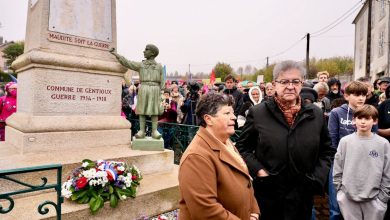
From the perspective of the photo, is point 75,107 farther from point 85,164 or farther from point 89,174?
point 89,174

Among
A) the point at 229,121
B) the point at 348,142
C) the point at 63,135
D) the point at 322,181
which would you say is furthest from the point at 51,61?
the point at 348,142

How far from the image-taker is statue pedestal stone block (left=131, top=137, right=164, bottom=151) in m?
4.34

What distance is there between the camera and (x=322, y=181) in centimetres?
232

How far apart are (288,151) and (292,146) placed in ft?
0.17

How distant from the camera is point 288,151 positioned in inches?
90.7

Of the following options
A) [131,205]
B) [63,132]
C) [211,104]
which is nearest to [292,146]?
[211,104]

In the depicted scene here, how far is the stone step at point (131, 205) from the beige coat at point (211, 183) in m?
1.58

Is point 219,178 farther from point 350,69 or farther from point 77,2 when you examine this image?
point 350,69

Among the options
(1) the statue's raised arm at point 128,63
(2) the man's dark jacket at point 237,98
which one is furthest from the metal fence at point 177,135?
(1) the statue's raised arm at point 128,63

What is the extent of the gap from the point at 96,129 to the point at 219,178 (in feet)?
9.51

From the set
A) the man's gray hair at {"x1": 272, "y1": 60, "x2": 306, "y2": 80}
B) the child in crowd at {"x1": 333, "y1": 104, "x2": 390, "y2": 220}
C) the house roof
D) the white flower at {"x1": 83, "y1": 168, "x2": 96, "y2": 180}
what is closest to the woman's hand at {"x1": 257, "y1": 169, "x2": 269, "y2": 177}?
the man's gray hair at {"x1": 272, "y1": 60, "x2": 306, "y2": 80}

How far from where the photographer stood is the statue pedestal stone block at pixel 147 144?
14.3 feet

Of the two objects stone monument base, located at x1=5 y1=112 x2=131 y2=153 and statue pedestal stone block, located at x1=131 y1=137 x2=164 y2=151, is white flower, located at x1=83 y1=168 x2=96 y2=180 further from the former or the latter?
statue pedestal stone block, located at x1=131 y1=137 x2=164 y2=151

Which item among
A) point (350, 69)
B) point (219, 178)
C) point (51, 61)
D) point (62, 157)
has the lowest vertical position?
point (62, 157)
